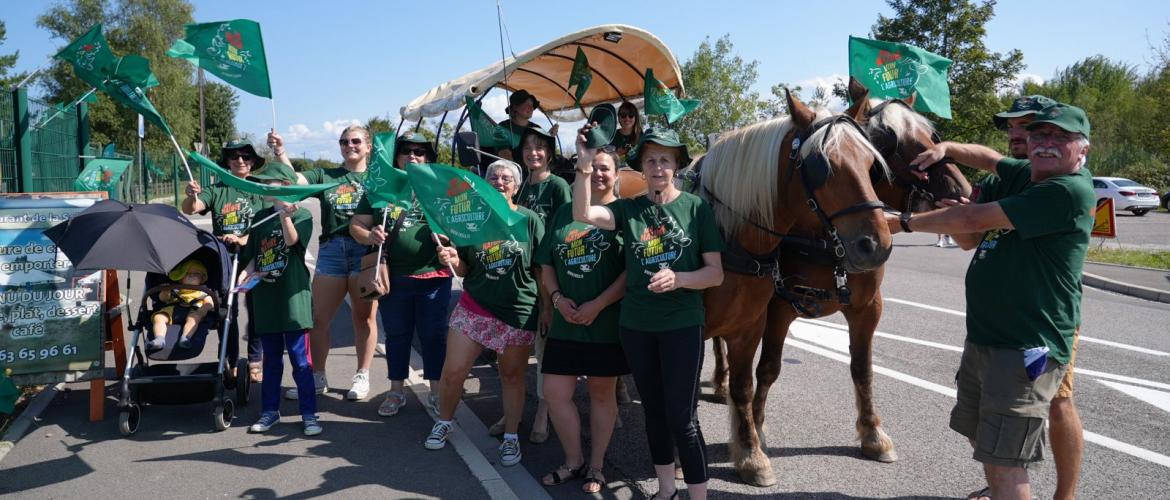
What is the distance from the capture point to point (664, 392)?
347 cm

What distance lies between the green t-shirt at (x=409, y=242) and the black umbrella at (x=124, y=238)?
3.94 feet

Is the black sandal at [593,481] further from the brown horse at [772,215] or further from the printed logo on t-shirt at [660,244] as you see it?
the printed logo on t-shirt at [660,244]

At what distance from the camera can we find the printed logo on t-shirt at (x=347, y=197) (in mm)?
5430

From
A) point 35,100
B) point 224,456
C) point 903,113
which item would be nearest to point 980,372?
point 903,113

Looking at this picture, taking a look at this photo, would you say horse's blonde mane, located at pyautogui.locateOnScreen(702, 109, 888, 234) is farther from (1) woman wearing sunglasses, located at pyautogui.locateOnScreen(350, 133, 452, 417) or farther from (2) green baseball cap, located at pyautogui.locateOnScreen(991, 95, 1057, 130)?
(1) woman wearing sunglasses, located at pyautogui.locateOnScreen(350, 133, 452, 417)

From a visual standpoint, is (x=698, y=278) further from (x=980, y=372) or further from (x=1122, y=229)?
(x=1122, y=229)

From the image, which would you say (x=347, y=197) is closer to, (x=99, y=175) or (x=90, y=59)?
Answer: (x=90, y=59)

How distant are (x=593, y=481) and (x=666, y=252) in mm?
1460

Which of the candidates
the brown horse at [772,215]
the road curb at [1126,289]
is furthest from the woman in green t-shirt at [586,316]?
the road curb at [1126,289]

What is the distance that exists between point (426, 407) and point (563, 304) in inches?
84.5

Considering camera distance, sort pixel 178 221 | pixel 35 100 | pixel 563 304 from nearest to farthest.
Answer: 1. pixel 563 304
2. pixel 178 221
3. pixel 35 100

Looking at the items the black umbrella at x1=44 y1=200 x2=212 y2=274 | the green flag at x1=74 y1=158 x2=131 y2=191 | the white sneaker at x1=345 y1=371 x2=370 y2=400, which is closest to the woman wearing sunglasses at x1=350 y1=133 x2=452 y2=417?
the white sneaker at x1=345 y1=371 x2=370 y2=400

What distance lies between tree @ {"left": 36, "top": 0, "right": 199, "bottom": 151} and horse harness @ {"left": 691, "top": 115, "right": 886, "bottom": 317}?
131ft

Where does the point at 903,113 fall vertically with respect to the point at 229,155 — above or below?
above
